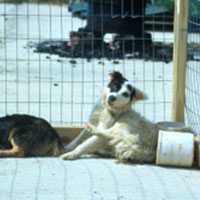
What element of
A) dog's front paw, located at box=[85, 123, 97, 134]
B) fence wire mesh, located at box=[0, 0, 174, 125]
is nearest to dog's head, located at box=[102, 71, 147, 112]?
dog's front paw, located at box=[85, 123, 97, 134]

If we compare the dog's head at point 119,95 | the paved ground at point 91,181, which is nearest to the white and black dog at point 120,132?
the dog's head at point 119,95

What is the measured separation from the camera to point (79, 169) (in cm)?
604

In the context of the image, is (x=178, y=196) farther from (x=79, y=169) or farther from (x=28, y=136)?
(x=28, y=136)

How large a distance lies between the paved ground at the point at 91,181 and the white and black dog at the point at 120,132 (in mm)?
122

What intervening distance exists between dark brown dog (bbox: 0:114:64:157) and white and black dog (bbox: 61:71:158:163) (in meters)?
0.18

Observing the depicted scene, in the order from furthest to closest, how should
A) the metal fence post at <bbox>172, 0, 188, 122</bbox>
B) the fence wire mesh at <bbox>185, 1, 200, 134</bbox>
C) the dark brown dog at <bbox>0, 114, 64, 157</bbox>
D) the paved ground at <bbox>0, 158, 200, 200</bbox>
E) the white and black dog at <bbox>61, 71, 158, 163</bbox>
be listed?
the fence wire mesh at <bbox>185, 1, 200, 134</bbox> < the metal fence post at <bbox>172, 0, 188, 122</bbox> < the dark brown dog at <bbox>0, 114, 64, 157</bbox> < the white and black dog at <bbox>61, 71, 158, 163</bbox> < the paved ground at <bbox>0, 158, 200, 200</bbox>

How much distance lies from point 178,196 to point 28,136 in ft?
5.37

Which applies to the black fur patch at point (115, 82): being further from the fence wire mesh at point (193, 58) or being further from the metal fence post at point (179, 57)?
the fence wire mesh at point (193, 58)

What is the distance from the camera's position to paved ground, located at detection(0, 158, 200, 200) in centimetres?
535

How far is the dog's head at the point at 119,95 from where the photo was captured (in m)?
6.38

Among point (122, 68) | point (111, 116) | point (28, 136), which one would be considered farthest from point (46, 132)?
point (122, 68)

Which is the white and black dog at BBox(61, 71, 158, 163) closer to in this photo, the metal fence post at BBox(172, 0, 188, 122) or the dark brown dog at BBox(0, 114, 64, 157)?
the dark brown dog at BBox(0, 114, 64, 157)

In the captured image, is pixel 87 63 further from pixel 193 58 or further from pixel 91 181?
pixel 91 181

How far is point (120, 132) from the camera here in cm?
639
